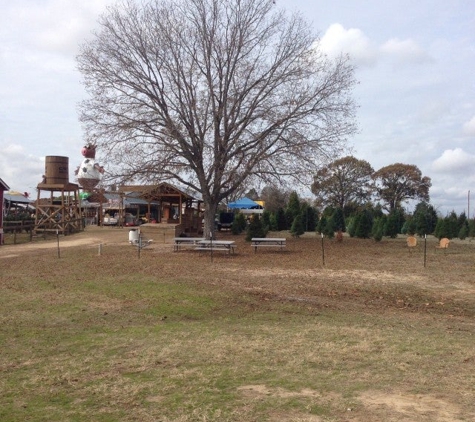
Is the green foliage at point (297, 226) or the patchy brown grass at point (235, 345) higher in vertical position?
the green foliage at point (297, 226)

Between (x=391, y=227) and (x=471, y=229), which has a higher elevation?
(x=391, y=227)

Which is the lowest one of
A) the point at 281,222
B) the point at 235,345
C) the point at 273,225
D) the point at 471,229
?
the point at 235,345

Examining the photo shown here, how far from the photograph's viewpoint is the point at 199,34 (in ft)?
82.7

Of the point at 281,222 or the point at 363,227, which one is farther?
the point at 281,222

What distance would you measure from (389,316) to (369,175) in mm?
47766

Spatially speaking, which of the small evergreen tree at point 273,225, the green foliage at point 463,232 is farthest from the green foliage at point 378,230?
the small evergreen tree at point 273,225

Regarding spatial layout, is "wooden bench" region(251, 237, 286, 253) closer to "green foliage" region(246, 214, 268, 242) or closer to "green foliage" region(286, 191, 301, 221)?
"green foliage" region(246, 214, 268, 242)

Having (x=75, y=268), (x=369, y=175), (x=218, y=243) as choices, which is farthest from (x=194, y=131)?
(x=369, y=175)

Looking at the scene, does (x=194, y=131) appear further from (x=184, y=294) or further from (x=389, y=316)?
(x=389, y=316)

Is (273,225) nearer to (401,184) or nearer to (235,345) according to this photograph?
(401,184)

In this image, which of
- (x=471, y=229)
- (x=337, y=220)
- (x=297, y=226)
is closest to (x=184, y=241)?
(x=297, y=226)

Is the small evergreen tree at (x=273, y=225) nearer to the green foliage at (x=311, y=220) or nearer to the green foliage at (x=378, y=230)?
the green foliage at (x=311, y=220)

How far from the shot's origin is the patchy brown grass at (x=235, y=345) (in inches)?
208

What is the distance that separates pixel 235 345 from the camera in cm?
784
